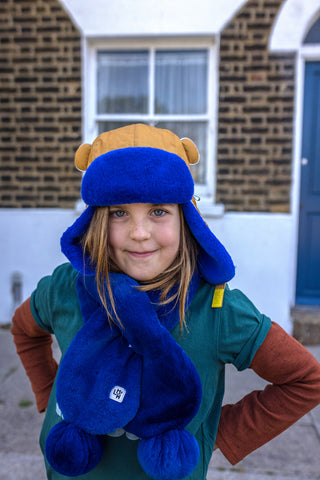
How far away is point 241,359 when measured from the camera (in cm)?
114

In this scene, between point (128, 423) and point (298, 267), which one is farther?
point (298, 267)

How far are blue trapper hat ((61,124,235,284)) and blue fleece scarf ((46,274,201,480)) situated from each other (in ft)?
0.66

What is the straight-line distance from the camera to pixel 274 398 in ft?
3.87

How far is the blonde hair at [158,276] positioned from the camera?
3.72 ft

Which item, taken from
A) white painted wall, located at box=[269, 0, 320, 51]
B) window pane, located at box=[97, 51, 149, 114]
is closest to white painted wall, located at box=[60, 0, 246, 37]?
window pane, located at box=[97, 51, 149, 114]

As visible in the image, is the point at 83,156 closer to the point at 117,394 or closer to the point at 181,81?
the point at 117,394

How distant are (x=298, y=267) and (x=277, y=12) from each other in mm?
2429

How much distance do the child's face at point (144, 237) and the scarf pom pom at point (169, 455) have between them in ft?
1.37

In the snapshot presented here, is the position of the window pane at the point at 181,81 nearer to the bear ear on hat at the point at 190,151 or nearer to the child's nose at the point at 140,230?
the bear ear on hat at the point at 190,151

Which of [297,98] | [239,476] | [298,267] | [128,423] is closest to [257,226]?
[298,267]

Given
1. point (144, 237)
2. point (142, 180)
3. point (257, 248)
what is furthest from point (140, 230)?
point (257, 248)

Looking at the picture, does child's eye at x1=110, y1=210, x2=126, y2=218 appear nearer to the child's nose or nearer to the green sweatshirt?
the child's nose

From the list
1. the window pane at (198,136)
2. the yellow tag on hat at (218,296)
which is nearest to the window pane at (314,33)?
the window pane at (198,136)

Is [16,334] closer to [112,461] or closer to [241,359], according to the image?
[112,461]
